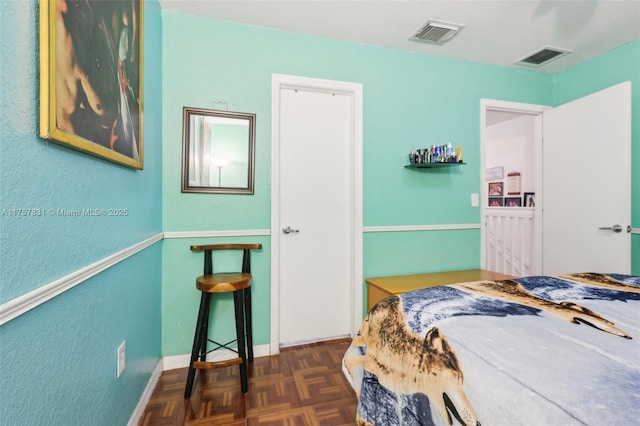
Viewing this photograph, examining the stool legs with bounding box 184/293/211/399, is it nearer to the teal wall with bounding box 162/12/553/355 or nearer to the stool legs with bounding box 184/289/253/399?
the stool legs with bounding box 184/289/253/399

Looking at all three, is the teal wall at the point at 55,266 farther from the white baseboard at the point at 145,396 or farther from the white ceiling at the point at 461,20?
the white ceiling at the point at 461,20

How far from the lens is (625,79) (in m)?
2.48

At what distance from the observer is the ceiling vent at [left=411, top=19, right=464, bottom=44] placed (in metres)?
2.16

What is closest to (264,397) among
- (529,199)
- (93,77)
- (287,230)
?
(287,230)

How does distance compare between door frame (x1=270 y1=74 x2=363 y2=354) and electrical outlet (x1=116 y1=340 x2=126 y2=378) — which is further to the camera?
door frame (x1=270 y1=74 x2=363 y2=354)

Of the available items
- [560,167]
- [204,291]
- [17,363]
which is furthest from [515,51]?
[17,363]

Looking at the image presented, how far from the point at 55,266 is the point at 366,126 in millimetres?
2180

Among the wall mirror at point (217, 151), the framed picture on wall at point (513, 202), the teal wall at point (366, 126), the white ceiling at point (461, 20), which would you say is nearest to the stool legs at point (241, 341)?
the teal wall at point (366, 126)

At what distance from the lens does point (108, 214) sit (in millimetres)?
1146

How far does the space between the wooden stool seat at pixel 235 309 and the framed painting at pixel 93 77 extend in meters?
0.78

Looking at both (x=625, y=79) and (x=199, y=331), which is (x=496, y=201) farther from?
(x=199, y=331)

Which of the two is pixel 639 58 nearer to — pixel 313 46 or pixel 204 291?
pixel 313 46

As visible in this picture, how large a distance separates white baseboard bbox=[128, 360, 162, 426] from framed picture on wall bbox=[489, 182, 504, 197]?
4.52 m

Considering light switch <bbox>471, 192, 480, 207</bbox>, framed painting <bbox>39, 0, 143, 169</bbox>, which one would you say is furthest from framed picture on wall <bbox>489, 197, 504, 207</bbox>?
framed painting <bbox>39, 0, 143, 169</bbox>
